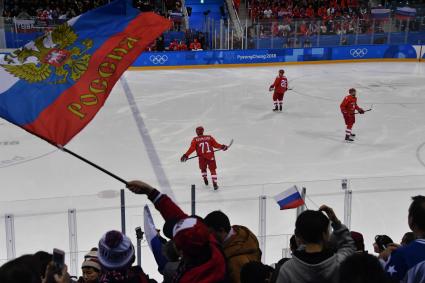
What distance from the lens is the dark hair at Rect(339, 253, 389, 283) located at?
223 centimetres

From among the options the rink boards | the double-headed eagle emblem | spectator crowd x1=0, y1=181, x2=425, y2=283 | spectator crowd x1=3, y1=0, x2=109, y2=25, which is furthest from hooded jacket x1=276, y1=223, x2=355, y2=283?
spectator crowd x1=3, y1=0, x2=109, y2=25

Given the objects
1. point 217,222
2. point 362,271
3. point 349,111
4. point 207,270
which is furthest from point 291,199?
point 349,111

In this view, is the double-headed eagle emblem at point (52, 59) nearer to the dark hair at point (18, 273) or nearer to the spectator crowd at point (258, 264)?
the spectator crowd at point (258, 264)

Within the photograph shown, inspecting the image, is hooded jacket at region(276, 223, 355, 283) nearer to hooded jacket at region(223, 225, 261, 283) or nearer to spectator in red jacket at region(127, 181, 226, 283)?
spectator in red jacket at region(127, 181, 226, 283)

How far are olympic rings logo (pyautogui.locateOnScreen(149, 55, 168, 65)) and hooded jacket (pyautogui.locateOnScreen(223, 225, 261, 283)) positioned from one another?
18.6 meters

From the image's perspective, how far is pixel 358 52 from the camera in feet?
77.5

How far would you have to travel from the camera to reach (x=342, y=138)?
12234 millimetres

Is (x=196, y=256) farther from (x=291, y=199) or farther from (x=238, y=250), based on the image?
(x=291, y=199)

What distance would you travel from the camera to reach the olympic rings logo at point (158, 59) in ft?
70.9

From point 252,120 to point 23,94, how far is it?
9.95 metres

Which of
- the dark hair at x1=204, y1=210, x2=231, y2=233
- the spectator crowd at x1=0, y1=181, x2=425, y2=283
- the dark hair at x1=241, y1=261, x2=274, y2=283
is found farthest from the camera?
the dark hair at x1=204, y1=210, x2=231, y2=233

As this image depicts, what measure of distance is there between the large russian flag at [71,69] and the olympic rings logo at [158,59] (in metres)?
17.1

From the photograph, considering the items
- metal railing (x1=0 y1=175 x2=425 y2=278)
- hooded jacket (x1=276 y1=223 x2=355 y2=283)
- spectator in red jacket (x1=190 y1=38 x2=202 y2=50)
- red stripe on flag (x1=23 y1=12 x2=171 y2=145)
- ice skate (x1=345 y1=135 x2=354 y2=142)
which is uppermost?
red stripe on flag (x1=23 y1=12 x2=171 y2=145)

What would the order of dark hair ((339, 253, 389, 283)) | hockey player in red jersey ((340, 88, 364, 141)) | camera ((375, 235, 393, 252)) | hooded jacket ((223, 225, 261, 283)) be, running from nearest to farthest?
dark hair ((339, 253, 389, 283))
hooded jacket ((223, 225, 261, 283))
camera ((375, 235, 393, 252))
hockey player in red jersey ((340, 88, 364, 141))
